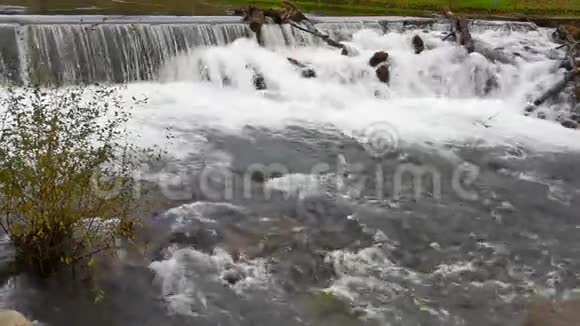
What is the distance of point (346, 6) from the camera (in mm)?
26922

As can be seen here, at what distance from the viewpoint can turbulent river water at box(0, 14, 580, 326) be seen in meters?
8.42

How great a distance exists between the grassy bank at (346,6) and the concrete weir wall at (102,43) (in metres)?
2.92

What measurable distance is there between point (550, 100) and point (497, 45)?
3.22 metres

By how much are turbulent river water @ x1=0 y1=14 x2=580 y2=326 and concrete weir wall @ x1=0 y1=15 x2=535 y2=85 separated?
1.8 inches

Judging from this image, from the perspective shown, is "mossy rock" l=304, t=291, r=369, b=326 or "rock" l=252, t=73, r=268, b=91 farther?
"rock" l=252, t=73, r=268, b=91

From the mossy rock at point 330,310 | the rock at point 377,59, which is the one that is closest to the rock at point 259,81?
the rock at point 377,59

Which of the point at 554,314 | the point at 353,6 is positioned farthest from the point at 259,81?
the point at 554,314

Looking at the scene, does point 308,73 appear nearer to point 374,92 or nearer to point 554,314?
point 374,92

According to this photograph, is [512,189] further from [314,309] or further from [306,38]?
[306,38]

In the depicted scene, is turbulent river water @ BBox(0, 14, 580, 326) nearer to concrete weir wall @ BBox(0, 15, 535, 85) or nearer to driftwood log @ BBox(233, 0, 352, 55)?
concrete weir wall @ BBox(0, 15, 535, 85)

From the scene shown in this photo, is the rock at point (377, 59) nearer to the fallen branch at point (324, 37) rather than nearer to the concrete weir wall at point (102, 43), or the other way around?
the fallen branch at point (324, 37)

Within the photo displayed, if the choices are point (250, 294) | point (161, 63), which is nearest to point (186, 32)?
point (161, 63)

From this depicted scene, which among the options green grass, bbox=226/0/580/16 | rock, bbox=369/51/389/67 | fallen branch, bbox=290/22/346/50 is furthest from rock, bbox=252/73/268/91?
green grass, bbox=226/0/580/16

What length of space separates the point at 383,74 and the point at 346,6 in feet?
28.1
